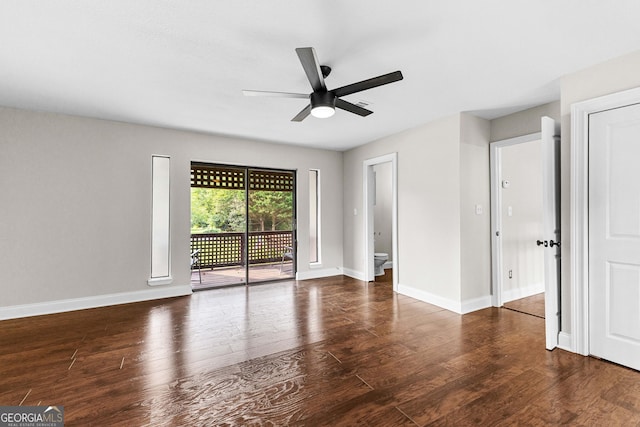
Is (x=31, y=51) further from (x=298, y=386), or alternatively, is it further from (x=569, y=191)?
(x=569, y=191)

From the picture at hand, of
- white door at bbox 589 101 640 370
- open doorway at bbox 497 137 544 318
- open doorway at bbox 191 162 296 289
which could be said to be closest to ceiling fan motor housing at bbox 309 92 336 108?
white door at bbox 589 101 640 370

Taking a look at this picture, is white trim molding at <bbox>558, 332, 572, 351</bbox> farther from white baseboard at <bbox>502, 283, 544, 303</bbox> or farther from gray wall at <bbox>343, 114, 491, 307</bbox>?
white baseboard at <bbox>502, 283, 544, 303</bbox>

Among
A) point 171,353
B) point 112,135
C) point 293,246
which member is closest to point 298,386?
point 171,353

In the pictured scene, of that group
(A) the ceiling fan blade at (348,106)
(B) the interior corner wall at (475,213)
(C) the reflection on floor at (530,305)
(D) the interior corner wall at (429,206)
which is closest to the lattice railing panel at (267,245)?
(D) the interior corner wall at (429,206)

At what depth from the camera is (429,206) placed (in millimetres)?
4121

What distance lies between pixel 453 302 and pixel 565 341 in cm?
119

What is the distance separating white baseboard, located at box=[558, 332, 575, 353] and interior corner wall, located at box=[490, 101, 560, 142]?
227 centimetres

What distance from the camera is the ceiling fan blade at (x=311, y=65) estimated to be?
1.80 m

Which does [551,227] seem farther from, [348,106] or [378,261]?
[378,261]

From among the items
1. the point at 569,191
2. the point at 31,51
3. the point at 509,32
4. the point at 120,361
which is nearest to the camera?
the point at 509,32

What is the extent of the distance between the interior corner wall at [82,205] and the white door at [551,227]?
4384 millimetres

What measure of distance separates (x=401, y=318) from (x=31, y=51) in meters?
4.26

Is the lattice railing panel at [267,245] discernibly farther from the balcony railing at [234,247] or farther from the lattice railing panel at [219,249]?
the lattice railing panel at [219,249]

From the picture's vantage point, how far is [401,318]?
11.3 feet
